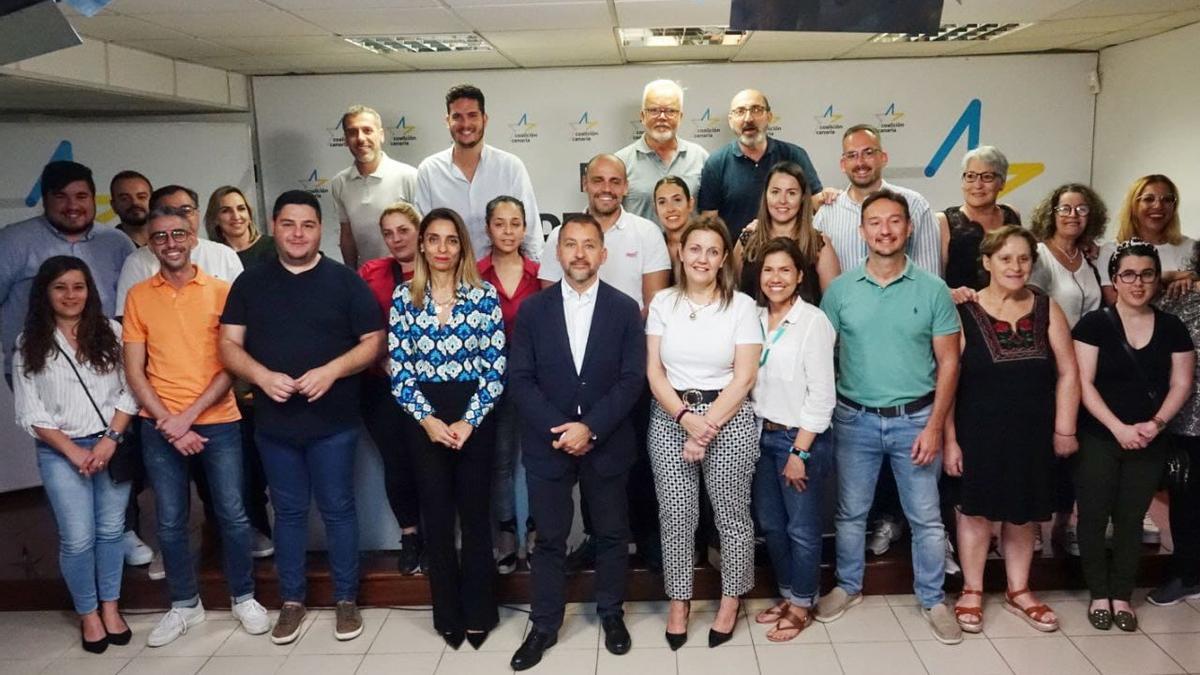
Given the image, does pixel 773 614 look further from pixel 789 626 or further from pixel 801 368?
pixel 801 368

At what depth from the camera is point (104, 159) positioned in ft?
19.8

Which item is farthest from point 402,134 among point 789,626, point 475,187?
point 789,626

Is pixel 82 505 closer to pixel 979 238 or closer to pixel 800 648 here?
pixel 800 648

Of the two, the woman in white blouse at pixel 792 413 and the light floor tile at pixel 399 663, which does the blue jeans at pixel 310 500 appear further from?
the woman in white blouse at pixel 792 413

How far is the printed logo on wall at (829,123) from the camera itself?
6.43 m

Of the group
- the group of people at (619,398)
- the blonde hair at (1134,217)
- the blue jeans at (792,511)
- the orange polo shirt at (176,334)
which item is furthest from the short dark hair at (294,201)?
the blonde hair at (1134,217)

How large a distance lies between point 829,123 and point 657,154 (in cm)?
268

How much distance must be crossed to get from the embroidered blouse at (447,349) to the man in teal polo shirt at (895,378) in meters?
1.32

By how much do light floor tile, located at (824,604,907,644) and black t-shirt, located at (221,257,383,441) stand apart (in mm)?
2176

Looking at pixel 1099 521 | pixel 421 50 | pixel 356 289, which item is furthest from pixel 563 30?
pixel 1099 521

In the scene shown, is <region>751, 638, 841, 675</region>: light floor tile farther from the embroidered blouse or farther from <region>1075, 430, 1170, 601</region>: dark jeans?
the embroidered blouse

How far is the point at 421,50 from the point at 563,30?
1301 millimetres

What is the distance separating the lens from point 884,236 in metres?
2.97

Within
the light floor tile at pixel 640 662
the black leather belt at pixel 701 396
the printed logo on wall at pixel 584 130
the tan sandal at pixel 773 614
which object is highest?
the printed logo on wall at pixel 584 130
